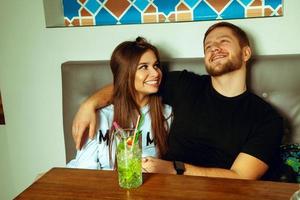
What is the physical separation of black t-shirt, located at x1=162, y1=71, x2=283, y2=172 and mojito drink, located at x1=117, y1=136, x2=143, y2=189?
546 mm

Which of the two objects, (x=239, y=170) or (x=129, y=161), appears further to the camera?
(x=239, y=170)

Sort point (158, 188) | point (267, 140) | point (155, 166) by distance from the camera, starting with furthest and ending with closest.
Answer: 1. point (267, 140)
2. point (155, 166)
3. point (158, 188)

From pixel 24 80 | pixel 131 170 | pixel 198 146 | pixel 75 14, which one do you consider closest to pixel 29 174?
pixel 24 80

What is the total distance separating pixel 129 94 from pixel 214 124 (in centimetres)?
41

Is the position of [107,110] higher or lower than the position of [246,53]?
lower

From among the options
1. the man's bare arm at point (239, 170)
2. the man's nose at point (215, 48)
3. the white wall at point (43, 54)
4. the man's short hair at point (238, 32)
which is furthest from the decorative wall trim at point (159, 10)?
the man's bare arm at point (239, 170)

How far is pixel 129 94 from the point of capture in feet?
5.27

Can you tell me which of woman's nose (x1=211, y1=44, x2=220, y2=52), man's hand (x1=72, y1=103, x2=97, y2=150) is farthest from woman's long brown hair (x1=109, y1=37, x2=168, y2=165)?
woman's nose (x1=211, y1=44, x2=220, y2=52)

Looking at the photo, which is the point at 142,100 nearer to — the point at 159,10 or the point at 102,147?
the point at 102,147

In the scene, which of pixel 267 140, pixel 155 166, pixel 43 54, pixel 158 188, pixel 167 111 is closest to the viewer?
pixel 158 188

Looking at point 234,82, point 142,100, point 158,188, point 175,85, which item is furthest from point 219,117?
point 158,188

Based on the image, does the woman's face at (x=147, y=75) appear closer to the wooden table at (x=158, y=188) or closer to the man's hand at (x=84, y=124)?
the man's hand at (x=84, y=124)

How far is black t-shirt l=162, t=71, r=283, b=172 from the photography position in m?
1.40

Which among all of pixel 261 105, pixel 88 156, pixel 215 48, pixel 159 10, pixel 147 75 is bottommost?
pixel 88 156
